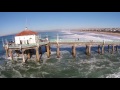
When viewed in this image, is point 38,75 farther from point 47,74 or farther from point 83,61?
point 83,61

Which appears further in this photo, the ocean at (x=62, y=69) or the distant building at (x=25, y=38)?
the distant building at (x=25, y=38)

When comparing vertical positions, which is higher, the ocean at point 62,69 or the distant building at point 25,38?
the distant building at point 25,38

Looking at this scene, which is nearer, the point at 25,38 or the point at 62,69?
the point at 62,69

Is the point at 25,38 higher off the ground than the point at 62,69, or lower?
higher

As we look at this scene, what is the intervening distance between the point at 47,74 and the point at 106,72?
5.80m

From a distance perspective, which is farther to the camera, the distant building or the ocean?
the distant building

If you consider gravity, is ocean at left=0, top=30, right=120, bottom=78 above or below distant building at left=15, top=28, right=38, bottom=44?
below
